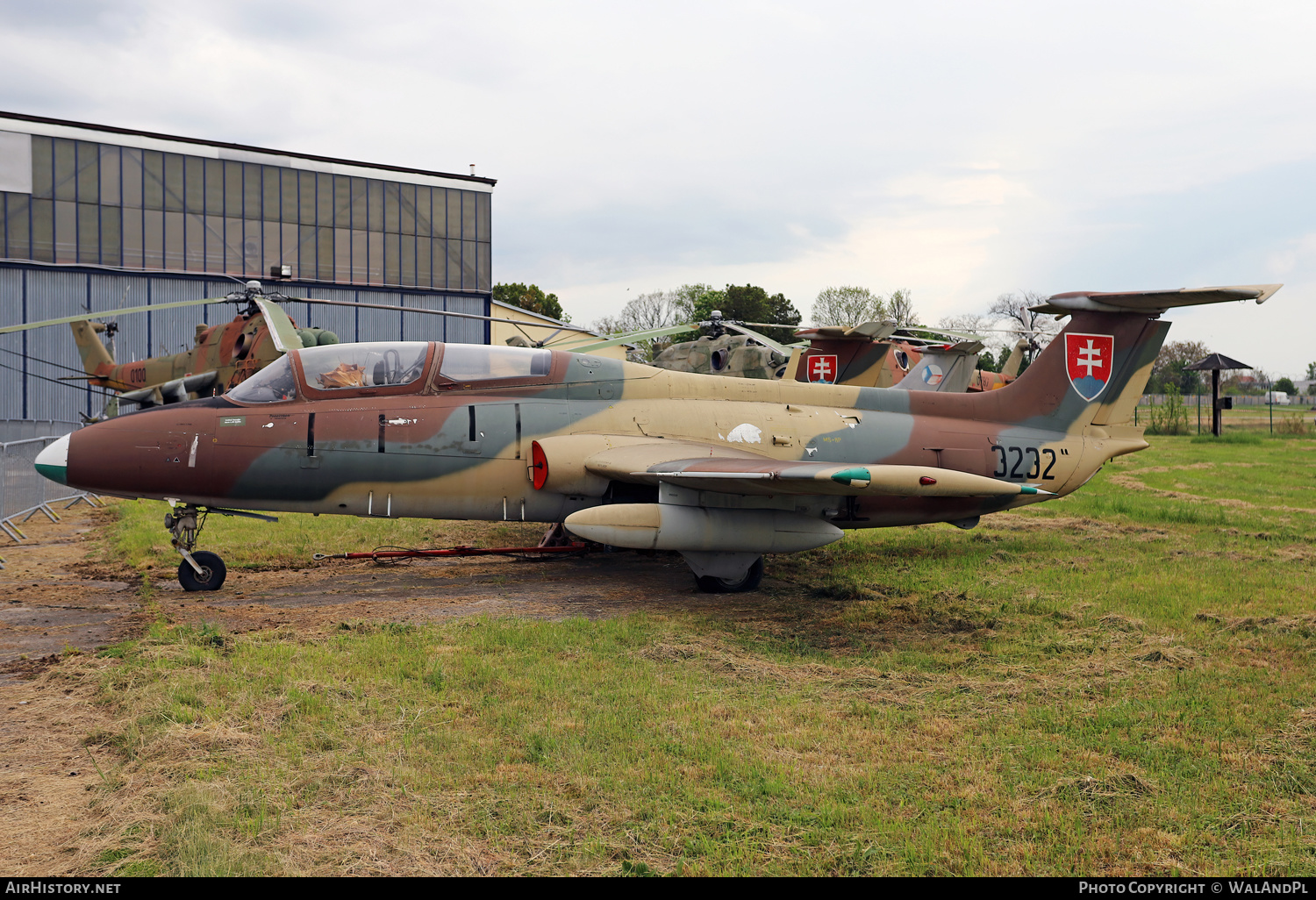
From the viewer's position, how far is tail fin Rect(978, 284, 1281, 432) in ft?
36.7

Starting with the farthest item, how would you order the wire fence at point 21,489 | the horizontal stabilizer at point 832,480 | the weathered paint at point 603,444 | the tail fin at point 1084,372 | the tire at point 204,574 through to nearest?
1. the wire fence at point 21,489
2. the tail fin at point 1084,372
3. the tire at point 204,574
4. the weathered paint at point 603,444
5. the horizontal stabilizer at point 832,480

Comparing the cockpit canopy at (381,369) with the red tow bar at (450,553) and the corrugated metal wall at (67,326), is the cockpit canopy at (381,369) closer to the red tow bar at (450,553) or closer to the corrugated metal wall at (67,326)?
the red tow bar at (450,553)

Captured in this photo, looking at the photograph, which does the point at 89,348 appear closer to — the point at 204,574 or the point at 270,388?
the point at 270,388

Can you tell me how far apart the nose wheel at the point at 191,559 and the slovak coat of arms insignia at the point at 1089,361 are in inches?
420

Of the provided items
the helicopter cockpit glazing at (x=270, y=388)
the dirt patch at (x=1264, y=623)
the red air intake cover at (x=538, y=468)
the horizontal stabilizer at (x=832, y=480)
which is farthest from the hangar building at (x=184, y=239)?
the dirt patch at (x=1264, y=623)

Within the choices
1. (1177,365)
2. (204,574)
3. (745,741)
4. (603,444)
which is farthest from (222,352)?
(1177,365)

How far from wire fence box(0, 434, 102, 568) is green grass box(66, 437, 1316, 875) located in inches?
308

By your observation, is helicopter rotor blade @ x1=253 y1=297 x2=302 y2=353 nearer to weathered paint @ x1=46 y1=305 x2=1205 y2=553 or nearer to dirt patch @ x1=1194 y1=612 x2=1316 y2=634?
weathered paint @ x1=46 y1=305 x2=1205 y2=553

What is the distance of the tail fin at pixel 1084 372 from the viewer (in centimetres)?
1118

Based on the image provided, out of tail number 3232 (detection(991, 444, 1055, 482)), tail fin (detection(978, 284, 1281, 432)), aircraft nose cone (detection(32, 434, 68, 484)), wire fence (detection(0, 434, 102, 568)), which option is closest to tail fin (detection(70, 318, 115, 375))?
wire fence (detection(0, 434, 102, 568))

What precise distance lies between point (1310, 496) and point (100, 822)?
19955 millimetres
